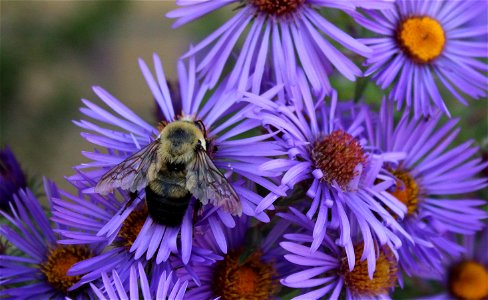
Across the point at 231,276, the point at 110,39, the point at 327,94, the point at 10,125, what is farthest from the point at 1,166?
the point at 110,39

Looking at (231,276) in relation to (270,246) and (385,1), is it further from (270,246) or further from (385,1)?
(385,1)

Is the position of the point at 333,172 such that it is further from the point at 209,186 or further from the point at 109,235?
the point at 109,235

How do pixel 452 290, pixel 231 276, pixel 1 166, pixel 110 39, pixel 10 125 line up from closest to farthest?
pixel 231 276, pixel 1 166, pixel 452 290, pixel 10 125, pixel 110 39

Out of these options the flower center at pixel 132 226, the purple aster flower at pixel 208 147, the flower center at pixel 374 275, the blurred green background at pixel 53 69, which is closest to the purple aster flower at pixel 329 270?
the flower center at pixel 374 275

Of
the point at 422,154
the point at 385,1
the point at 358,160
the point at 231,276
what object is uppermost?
the point at 385,1

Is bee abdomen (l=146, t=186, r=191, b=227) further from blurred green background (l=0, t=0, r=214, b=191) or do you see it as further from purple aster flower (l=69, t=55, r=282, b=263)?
blurred green background (l=0, t=0, r=214, b=191)
